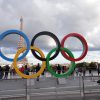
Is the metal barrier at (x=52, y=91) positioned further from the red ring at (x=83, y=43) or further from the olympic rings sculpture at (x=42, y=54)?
the red ring at (x=83, y=43)

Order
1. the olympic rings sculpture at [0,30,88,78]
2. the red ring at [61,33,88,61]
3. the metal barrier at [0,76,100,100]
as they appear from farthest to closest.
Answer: the red ring at [61,33,88,61], the olympic rings sculpture at [0,30,88,78], the metal barrier at [0,76,100,100]

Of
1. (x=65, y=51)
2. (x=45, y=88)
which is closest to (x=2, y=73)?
(x=45, y=88)

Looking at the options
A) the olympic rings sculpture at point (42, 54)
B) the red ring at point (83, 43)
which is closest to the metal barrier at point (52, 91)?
the olympic rings sculpture at point (42, 54)

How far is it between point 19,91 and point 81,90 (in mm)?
6267

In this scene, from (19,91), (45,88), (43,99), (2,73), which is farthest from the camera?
(2,73)

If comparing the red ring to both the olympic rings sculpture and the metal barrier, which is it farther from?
the metal barrier

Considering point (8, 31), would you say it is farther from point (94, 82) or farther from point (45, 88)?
point (94, 82)

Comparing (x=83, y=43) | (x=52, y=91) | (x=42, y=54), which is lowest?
(x=52, y=91)

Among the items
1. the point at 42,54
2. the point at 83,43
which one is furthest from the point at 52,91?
the point at 83,43

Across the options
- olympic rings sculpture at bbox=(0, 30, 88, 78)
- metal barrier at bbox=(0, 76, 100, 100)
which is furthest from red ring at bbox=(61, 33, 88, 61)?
metal barrier at bbox=(0, 76, 100, 100)

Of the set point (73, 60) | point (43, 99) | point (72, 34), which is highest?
point (72, 34)

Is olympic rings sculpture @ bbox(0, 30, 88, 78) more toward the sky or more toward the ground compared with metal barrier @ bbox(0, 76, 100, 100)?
more toward the sky

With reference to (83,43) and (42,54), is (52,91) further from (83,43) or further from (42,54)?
(83,43)

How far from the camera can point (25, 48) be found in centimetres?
2642
